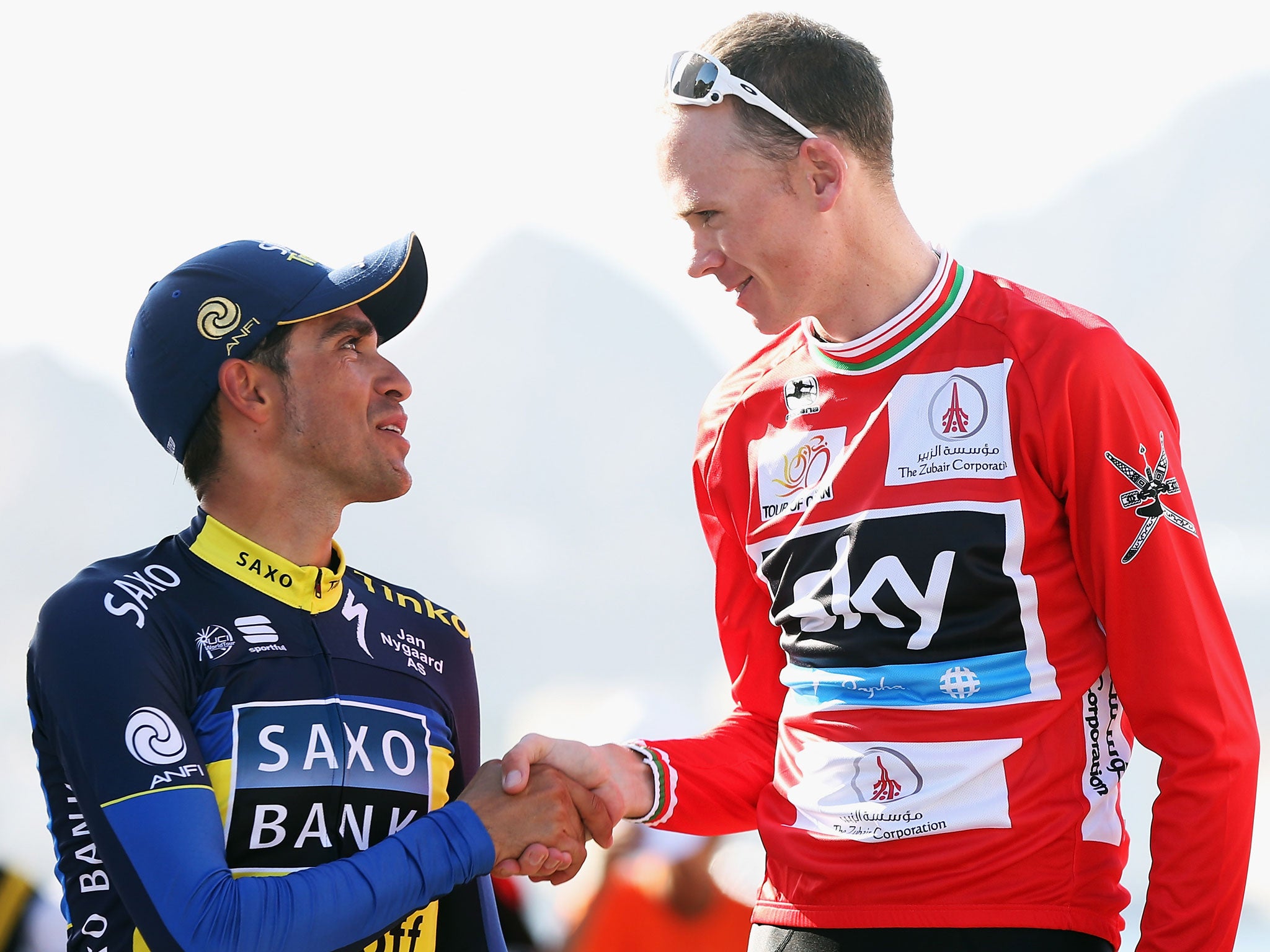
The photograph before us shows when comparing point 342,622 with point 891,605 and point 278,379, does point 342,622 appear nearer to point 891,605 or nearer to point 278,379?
point 278,379

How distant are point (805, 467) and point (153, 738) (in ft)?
3.48

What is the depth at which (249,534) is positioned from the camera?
6.63 feet

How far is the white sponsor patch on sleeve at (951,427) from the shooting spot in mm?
1803

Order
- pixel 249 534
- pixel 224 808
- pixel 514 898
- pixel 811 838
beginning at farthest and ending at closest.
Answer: pixel 514 898, pixel 249 534, pixel 811 838, pixel 224 808

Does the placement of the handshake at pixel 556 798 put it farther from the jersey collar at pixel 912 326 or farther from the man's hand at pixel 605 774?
the jersey collar at pixel 912 326

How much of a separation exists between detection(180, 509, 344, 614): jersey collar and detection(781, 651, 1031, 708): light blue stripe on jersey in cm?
84

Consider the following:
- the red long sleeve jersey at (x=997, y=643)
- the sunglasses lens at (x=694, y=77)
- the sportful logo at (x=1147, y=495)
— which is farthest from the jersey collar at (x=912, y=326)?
the sunglasses lens at (x=694, y=77)

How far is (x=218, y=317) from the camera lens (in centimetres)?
204

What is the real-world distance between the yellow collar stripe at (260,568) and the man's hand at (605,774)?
463mm

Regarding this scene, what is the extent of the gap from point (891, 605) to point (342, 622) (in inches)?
35.2

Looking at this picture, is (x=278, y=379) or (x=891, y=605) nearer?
(x=891, y=605)

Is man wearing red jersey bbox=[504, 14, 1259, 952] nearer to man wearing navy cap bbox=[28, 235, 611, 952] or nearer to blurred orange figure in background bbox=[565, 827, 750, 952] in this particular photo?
man wearing navy cap bbox=[28, 235, 611, 952]

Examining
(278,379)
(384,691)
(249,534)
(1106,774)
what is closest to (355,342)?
Answer: (278,379)

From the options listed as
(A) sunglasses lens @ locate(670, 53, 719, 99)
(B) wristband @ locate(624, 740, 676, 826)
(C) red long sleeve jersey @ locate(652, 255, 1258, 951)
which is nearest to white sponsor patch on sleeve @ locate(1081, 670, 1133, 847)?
(C) red long sleeve jersey @ locate(652, 255, 1258, 951)
